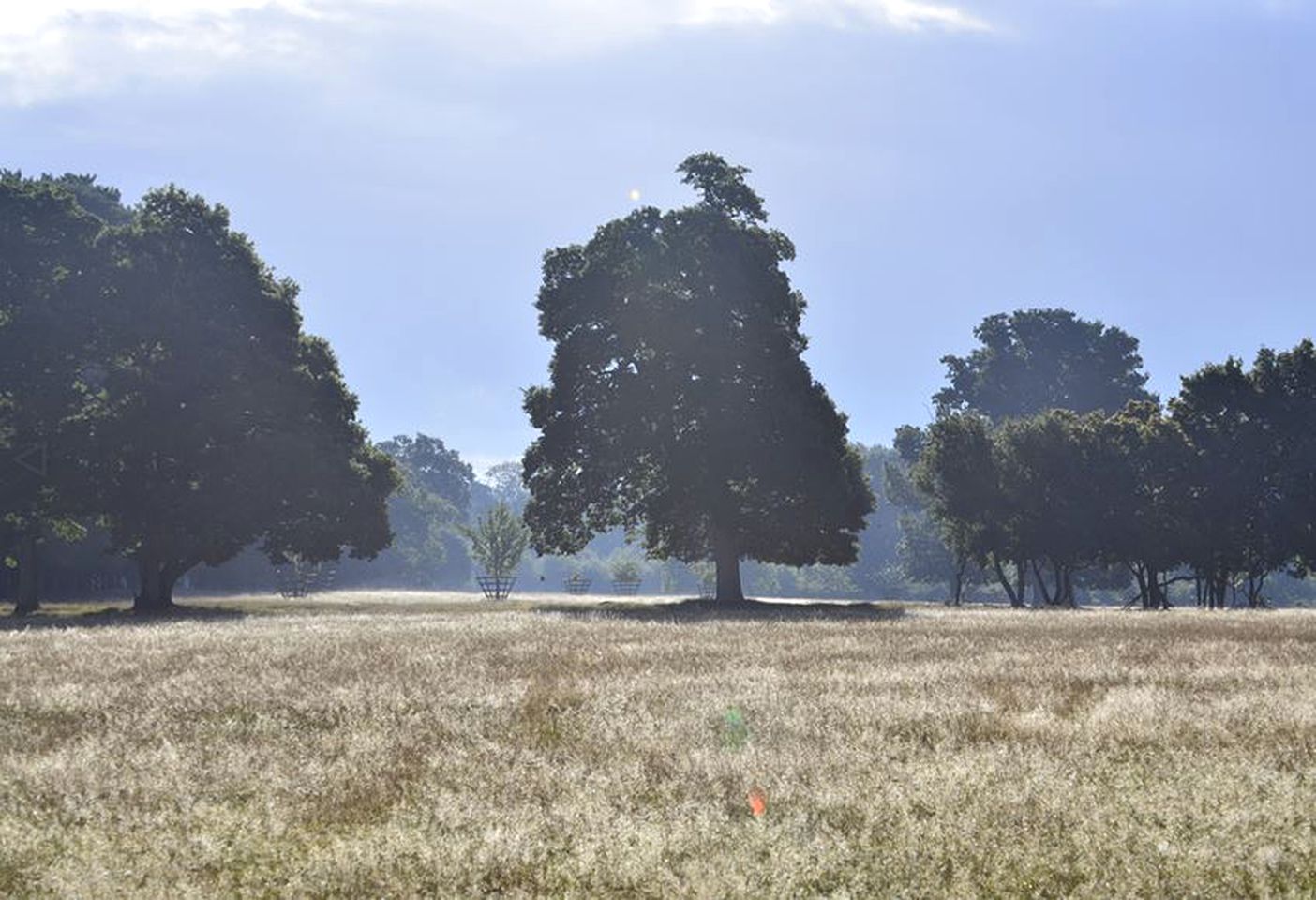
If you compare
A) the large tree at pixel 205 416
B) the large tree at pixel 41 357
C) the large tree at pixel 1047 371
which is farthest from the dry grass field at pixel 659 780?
the large tree at pixel 1047 371

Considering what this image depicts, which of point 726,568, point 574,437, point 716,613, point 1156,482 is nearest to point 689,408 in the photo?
point 574,437

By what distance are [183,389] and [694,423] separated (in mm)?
21549

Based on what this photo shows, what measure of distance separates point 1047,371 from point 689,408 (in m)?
66.3

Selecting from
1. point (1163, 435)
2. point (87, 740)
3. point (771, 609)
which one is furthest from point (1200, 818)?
point (1163, 435)

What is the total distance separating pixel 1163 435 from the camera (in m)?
62.9

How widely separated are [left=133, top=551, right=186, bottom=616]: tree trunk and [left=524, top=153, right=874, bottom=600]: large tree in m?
16.0

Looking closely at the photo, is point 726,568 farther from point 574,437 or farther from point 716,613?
point 716,613

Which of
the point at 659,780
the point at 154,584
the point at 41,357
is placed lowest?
the point at 154,584

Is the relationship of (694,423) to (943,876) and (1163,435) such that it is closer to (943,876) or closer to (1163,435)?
(1163,435)

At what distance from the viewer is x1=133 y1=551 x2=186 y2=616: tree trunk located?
46.2m

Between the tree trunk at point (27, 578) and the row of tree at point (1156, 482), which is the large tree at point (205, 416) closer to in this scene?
the tree trunk at point (27, 578)

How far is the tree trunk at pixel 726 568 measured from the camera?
178ft

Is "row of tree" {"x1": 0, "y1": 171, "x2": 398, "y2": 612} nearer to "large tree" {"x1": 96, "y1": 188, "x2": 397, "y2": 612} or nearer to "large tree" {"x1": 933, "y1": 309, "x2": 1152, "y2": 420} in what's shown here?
"large tree" {"x1": 96, "y1": 188, "x2": 397, "y2": 612}

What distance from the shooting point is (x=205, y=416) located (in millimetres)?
44781
